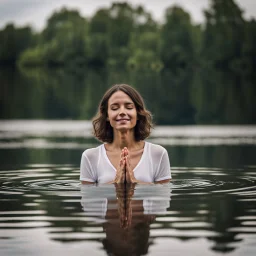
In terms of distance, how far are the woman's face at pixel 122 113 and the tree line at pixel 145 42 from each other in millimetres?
108010

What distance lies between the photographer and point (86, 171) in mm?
10781

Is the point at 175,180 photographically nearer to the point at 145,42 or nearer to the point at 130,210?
the point at 130,210

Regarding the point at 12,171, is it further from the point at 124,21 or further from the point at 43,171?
the point at 124,21

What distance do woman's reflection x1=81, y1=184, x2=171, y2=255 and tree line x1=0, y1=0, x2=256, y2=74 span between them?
108m

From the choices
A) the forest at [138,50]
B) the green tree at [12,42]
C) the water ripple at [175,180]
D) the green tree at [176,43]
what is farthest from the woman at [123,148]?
the green tree at [12,42]

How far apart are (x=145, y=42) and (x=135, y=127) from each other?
142501 mm

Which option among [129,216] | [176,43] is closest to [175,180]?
[129,216]

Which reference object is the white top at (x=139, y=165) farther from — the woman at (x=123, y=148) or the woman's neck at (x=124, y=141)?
the woman's neck at (x=124, y=141)

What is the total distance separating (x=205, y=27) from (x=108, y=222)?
133831 mm

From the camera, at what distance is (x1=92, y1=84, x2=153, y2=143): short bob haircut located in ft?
34.5

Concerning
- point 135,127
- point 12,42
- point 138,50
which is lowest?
point 135,127

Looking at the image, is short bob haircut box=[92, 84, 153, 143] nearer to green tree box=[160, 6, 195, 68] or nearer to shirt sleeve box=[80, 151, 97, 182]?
shirt sleeve box=[80, 151, 97, 182]

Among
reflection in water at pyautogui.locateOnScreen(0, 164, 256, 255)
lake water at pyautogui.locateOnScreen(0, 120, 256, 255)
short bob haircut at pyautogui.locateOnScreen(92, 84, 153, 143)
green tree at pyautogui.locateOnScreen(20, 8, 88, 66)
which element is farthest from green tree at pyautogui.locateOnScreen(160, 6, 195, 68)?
short bob haircut at pyautogui.locateOnScreen(92, 84, 153, 143)

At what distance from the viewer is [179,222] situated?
8.80 m
